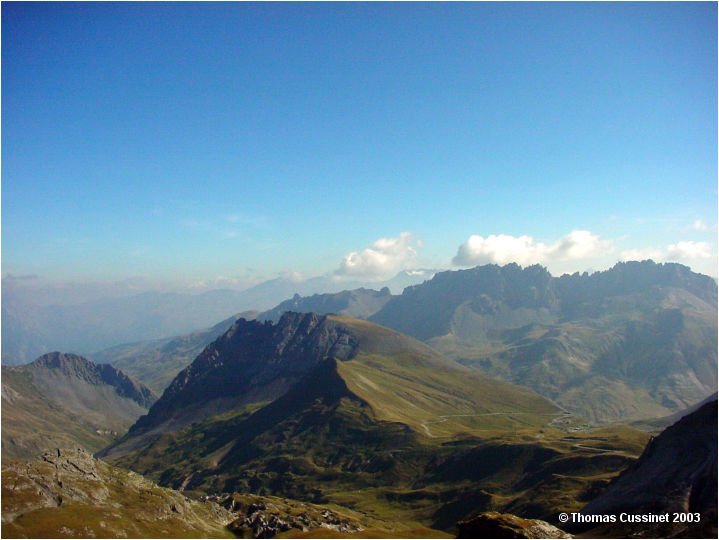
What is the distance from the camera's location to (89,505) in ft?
402

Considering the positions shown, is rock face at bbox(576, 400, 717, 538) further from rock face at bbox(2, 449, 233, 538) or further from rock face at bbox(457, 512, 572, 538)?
rock face at bbox(2, 449, 233, 538)

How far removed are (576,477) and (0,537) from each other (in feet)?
629

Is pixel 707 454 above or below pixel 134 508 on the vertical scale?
above

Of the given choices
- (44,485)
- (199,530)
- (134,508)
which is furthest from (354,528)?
(44,485)

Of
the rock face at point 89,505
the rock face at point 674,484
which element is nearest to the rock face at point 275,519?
the rock face at point 89,505

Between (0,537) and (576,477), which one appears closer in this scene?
(0,537)

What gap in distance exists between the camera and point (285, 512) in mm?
168125

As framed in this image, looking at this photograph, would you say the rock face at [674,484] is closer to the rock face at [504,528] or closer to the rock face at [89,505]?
the rock face at [504,528]

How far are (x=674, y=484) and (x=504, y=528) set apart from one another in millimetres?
36237

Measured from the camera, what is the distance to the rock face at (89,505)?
107250 mm

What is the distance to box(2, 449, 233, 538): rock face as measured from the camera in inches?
4222

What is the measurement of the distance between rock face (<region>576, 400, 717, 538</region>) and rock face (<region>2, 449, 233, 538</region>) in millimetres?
107043

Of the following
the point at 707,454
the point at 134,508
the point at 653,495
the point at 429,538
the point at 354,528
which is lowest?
the point at 354,528

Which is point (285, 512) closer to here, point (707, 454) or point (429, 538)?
point (429, 538)
